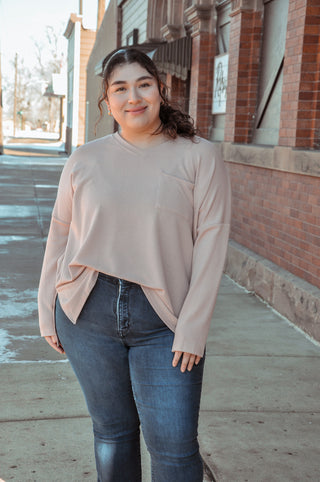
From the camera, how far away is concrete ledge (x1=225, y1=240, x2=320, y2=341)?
5836mm

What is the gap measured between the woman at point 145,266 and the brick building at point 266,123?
3703mm

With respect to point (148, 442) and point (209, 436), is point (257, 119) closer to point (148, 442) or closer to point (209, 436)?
point (209, 436)

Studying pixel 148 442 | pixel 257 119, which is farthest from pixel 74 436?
pixel 257 119

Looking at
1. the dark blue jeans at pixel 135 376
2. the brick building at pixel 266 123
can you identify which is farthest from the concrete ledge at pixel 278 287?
the dark blue jeans at pixel 135 376

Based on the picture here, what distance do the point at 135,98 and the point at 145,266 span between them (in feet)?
1.91

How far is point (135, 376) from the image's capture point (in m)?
2.21

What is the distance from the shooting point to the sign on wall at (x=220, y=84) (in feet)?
31.4

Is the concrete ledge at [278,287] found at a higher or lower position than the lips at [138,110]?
lower

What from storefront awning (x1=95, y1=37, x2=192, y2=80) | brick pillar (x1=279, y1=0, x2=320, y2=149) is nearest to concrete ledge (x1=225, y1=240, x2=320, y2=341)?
brick pillar (x1=279, y1=0, x2=320, y2=149)

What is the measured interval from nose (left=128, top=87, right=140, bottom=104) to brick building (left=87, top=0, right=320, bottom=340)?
12.6 feet

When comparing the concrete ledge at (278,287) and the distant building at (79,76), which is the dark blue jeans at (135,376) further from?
the distant building at (79,76)

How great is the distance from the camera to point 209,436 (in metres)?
3.83

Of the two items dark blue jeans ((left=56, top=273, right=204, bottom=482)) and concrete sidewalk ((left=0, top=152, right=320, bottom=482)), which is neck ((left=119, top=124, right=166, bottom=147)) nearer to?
dark blue jeans ((left=56, top=273, right=204, bottom=482))

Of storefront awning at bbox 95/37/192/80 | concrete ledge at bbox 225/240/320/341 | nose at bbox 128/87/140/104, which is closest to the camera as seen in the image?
nose at bbox 128/87/140/104
